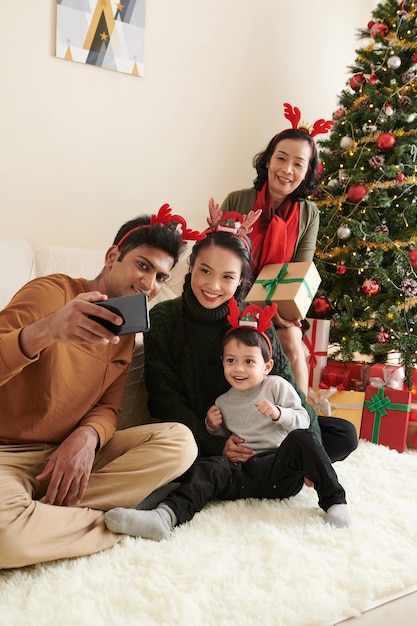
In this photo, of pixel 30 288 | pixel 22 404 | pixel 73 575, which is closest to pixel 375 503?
pixel 73 575

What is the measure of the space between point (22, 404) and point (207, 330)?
A: 2.17 ft

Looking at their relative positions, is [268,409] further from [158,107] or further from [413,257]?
[158,107]

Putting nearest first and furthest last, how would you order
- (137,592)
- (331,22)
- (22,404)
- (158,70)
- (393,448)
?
1. (137,592)
2. (22,404)
3. (393,448)
4. (158,70)
5. (331,22)

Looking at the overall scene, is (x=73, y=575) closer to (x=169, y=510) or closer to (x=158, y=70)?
(x=169, y=510)

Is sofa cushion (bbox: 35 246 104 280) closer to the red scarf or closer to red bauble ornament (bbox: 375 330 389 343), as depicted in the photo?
the red scarf

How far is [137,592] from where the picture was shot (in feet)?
3.79

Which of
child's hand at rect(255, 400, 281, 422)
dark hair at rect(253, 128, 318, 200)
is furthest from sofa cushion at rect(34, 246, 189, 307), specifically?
child's hand at rect(255, 400, 281, 422)

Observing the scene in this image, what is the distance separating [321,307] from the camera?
2986 millimetres

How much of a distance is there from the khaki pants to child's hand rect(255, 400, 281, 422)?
0.87 feet

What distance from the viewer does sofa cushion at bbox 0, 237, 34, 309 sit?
2113 millimetres

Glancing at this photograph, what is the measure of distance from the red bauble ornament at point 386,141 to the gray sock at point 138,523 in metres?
2.18

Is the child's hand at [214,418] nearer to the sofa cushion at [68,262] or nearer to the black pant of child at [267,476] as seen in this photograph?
the black pant of child at [267,476]

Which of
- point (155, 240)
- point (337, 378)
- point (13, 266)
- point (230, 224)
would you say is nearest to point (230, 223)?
point (230, 224)

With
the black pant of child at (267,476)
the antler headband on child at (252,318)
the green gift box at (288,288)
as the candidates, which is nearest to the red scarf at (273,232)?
the green gift box at (288,288)
